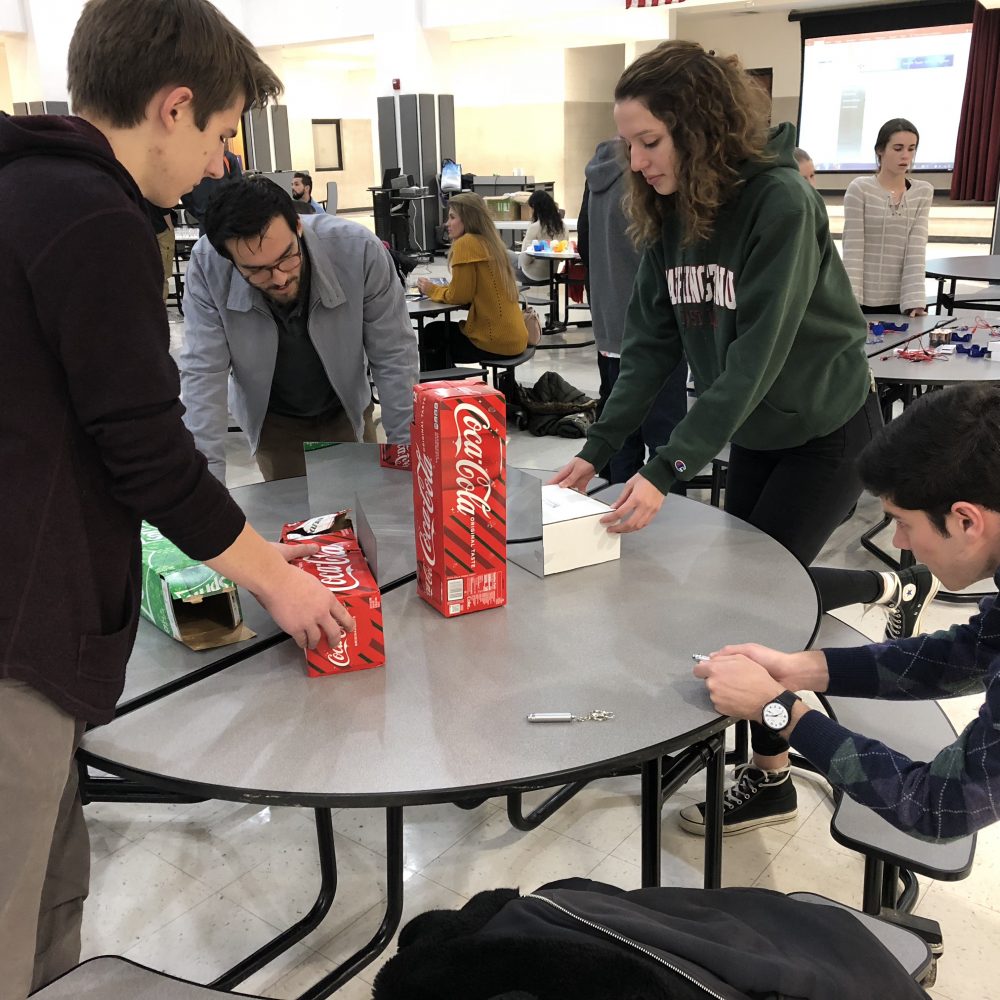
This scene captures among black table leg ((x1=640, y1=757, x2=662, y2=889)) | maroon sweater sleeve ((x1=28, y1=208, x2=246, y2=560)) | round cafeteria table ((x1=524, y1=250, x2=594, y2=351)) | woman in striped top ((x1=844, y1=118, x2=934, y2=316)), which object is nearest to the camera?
maroon sweater sleeve ((x1=28, y1=208, x2=246, y2=560))

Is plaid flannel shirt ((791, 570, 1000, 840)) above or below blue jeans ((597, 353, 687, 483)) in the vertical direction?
above

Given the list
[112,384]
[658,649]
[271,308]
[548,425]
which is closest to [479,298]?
[548,425]

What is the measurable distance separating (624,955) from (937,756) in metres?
0.62

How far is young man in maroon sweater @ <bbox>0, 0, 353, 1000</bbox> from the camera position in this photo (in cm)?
91

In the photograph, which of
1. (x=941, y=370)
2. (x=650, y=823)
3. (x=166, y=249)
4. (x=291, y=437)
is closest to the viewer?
(x=650, y=823)

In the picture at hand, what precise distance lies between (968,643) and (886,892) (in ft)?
1.50

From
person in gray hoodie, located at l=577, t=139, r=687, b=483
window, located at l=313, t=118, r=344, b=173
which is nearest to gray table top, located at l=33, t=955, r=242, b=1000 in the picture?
person in gray hoodie, located at l=577, t=139, r=687, b=483

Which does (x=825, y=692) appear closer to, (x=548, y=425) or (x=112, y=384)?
Answer: (x=112, y=384)

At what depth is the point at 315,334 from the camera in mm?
2396

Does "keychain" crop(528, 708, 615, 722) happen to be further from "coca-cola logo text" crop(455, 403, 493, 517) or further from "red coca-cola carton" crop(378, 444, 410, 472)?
"red coca-cola carton" crop(378, 444, 410, 472)

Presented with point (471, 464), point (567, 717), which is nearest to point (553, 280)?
point (471, 464)

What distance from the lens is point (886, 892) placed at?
1541mm

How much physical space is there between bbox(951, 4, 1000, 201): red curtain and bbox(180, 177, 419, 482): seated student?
12.3 meters

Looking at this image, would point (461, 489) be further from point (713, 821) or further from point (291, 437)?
point (291, 437)
